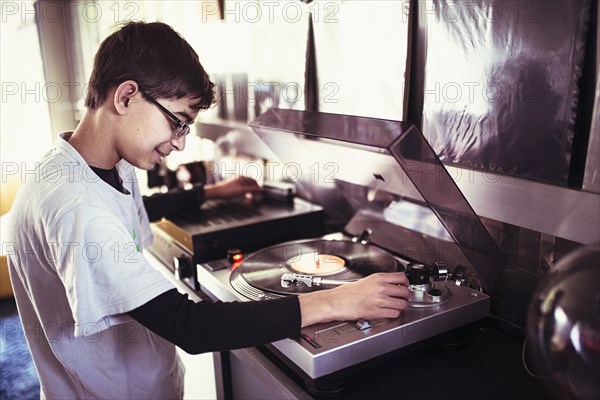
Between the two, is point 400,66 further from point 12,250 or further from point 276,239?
point 12,250

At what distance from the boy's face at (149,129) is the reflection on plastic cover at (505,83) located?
65cm

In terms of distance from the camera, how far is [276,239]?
164 centimetres

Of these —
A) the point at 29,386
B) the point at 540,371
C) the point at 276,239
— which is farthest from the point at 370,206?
the point at 29,386

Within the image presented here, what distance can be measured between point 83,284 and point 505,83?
988mm

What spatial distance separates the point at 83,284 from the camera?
37.6 inches

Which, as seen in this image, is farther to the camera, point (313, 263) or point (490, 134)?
point (313, 263)

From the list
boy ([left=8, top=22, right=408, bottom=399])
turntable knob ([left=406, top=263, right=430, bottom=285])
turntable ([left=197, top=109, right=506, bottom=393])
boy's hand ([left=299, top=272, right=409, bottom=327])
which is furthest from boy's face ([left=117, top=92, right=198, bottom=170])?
turntable knob ([left=406, top=263, right=430, bottom=285])

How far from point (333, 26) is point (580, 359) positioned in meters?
1.30

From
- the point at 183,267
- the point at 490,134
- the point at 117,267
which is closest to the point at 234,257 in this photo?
the point at 183,267

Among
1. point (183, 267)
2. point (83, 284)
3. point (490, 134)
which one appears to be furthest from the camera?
point (183, 267)

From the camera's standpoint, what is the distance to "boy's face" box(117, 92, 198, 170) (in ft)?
3.50

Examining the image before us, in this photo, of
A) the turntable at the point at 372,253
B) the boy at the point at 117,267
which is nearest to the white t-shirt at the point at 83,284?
the boy at the point at 117,267

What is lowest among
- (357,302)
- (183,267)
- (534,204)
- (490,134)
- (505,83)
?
(183,267)

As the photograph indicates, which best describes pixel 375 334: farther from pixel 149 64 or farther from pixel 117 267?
pixel 149 64
